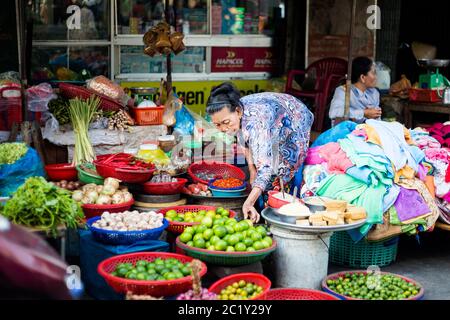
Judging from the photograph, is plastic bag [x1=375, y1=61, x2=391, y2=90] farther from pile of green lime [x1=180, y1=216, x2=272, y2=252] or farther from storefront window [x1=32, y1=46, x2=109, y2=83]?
pile of green lime [x1=180, y1=216, x2=272, y2=252]

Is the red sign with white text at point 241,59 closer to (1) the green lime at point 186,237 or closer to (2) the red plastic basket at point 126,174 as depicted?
(2) the red plastic basket at point 126,174

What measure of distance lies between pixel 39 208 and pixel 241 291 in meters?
1.45

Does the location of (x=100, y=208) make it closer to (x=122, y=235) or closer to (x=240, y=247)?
(x=122, y=235)

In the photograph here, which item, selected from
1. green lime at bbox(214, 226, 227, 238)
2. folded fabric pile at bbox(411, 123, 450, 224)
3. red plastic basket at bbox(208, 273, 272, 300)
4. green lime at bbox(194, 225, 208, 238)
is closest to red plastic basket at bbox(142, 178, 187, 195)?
green lime at bbox(194, 225, 208, 238)

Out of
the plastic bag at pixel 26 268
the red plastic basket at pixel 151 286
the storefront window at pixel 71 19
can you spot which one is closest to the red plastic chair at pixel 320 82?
the storefront window at pixel 71 19

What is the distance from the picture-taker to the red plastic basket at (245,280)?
171 inches

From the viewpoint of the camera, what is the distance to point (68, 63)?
9016 millimetres

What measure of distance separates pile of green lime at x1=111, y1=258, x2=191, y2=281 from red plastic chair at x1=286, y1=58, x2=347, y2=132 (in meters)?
5.25

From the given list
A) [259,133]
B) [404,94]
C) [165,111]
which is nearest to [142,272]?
[259,133]

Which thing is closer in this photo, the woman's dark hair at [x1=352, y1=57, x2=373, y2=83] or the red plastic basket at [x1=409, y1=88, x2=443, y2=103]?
the woman's dark hair at [x1=352, y1=57, x2=373, y2=83]

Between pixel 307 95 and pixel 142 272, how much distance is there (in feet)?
18.7

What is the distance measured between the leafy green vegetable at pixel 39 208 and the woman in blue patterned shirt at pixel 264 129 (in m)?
1.44

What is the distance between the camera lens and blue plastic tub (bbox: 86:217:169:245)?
16.1 feet

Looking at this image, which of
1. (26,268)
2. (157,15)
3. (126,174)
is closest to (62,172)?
(126,174)
